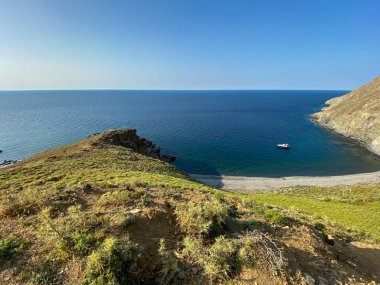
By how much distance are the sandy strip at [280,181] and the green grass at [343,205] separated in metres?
5.76

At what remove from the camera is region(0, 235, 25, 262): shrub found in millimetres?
8336

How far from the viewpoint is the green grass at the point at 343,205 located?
23.4 m

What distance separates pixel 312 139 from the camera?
9231 cm

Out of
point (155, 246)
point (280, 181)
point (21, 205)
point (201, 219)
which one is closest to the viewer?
point (155, 246)

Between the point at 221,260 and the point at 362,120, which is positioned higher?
the point at 221,260

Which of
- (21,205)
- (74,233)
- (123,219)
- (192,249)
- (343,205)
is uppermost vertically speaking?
(123,219)

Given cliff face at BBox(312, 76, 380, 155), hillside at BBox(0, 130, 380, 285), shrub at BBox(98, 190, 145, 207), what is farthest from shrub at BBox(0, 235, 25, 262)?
cliff face at BBox(312, 76, 380, 155)

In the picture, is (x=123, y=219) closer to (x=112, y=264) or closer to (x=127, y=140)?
(x=112, y=264)

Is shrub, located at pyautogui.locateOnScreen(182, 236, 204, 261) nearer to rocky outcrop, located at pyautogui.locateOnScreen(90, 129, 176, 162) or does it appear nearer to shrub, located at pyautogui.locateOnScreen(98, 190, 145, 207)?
shrub, located at pyautogui.locateOnScreen(98, 190, 145, 207)

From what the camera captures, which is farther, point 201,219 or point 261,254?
point 201,219

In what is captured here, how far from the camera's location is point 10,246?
8.65 meters

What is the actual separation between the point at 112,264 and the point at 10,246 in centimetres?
440

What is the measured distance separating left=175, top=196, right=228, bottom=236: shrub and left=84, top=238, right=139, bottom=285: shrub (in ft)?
9.15

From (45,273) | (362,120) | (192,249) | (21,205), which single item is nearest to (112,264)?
(45,273)
